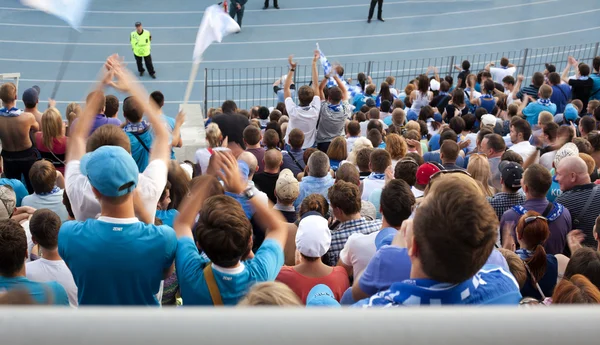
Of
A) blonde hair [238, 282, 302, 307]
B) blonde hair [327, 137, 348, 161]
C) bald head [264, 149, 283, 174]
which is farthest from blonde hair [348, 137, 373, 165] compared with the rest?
blonde hair [238, 282, 302, 307]

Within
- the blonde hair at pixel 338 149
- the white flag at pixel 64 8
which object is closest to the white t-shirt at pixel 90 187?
the white flag at pixel 64 8

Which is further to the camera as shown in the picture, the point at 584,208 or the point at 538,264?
the point at 584,208

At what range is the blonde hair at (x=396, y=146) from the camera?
689 cm

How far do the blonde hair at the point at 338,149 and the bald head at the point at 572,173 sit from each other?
2530mm

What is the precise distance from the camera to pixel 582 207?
213 inches

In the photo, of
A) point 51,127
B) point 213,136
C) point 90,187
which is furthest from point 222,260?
point 51,127

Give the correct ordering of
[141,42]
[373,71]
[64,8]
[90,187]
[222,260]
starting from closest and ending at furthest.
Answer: [222,260]
[90,187]
[64,8]
[141,42]
[373,71]

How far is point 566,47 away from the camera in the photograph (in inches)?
810

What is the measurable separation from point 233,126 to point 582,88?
7.99 metres

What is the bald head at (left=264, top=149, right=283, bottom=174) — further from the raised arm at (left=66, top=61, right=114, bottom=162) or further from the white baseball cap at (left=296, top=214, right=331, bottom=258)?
the raised arm at (left=66, top=61, right=114, bottom=162)

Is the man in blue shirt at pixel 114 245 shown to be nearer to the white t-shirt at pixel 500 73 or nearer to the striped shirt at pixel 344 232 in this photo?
the striped shirt at pixel 344 232

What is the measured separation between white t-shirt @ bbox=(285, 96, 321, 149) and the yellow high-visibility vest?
29.6ft

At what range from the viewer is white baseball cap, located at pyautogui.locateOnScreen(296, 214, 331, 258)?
4.07 metres

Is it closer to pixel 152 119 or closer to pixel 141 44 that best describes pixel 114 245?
pixel 152 119
